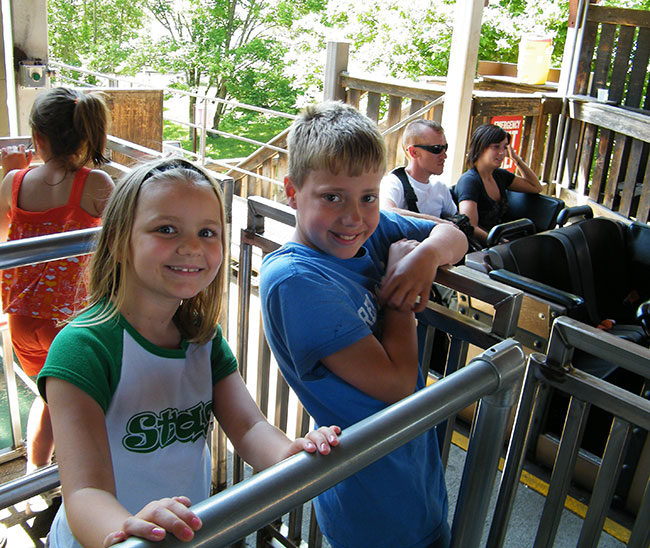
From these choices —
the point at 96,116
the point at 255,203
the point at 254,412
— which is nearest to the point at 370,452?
the point at 254,412

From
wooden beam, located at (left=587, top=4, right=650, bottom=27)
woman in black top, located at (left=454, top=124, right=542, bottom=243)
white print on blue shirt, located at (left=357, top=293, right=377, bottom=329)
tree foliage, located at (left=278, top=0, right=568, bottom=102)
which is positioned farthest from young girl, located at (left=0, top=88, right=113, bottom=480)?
tree foliage, located at (left=278, top=0, right=568, bottom=102)

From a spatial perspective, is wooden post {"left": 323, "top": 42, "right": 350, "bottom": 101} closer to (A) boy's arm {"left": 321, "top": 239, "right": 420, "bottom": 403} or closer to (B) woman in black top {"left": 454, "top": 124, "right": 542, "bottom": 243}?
(B) woman in black top {"left": 454, "top": 124, "right": 542, "bottom": 243}

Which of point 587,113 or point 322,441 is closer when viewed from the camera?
point 322,441

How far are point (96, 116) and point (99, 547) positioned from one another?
5.97 feet

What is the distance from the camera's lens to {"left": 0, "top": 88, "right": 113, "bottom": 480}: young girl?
2213mm

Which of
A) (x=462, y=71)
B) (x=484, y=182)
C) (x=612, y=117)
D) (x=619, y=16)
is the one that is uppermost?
(x=619, y=16)

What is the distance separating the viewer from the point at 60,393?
1.05 metres

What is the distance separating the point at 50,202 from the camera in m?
2.28

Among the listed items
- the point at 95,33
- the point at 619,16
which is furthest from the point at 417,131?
the point at 95,33

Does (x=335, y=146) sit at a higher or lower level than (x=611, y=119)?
higher

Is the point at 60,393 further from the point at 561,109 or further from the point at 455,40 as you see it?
the point at 561,109

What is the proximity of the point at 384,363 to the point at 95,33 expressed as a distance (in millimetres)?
20097

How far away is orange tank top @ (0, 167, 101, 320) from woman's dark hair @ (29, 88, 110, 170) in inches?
3.7

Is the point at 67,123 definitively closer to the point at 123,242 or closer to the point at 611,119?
the point at 123,242
